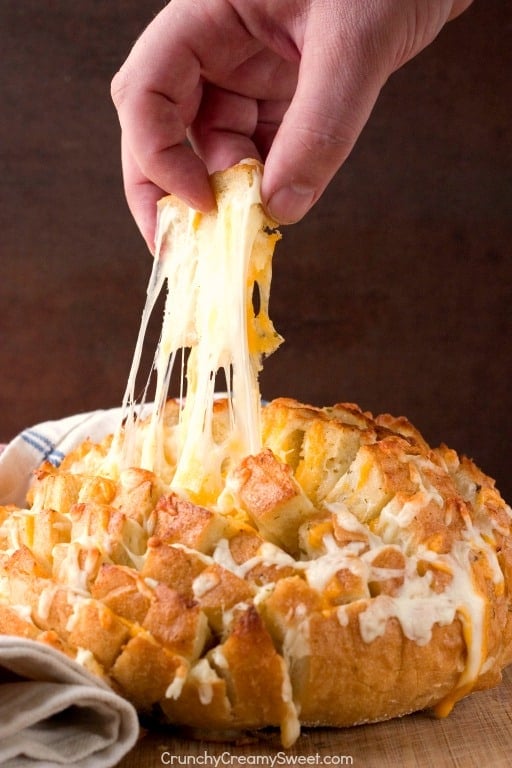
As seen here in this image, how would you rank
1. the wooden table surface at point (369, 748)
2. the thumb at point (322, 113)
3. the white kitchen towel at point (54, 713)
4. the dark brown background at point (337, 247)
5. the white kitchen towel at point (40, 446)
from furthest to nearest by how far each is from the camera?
the dark brown background at point (337, 247) → the white kitchen towel at point (40, 446) → the thumb at point (322, 113) → the wooden table surface at point (369, 748) → the white kitchen towel at point (54, 713)

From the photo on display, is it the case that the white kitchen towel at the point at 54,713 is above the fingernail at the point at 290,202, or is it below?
below

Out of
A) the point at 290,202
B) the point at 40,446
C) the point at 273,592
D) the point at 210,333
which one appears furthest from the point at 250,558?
the point at 40,446

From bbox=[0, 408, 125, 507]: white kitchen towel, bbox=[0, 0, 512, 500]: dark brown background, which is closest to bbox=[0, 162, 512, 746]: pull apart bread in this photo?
bbox=[0, 408, 125, 507]: white kitchen towel

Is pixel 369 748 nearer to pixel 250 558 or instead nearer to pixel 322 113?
pixel 250 558

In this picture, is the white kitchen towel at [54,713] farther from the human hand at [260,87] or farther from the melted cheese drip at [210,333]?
the human hand at [260,87]

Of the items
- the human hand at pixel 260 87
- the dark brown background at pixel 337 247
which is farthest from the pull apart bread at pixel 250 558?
the dark brown background at pixel 337 247

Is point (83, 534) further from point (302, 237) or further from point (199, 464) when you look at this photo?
point (302, 237)
